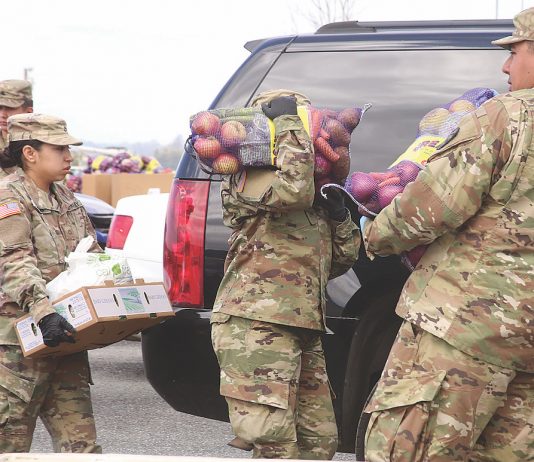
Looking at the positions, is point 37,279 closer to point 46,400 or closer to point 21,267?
point 21,267

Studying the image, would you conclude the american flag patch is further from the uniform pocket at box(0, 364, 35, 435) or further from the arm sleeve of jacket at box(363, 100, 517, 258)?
the arm sleeve of jacket at box(363, 100, 517, 258)

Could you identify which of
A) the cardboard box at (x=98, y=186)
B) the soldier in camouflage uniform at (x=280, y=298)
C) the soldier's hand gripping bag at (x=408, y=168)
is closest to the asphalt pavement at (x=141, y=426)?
the soldier in camouflage uniform at (x=280, y=298)

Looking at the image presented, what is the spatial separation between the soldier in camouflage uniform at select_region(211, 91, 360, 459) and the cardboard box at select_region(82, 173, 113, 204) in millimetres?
9970

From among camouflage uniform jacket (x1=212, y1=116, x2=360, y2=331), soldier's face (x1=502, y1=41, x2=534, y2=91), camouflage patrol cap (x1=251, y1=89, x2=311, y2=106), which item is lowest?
camouflage uniform jacket (x1=212, y1=116, x2=360, y2=331)

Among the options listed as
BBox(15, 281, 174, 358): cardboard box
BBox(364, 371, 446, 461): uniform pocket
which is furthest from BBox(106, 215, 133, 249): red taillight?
BBox(364, 371, 446, 461): uniform pocket

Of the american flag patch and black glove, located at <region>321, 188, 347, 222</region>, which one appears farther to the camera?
the american flag patch

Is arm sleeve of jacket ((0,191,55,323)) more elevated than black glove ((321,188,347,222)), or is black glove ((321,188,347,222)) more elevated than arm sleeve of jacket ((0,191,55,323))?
black glove ((321,188,347,222))

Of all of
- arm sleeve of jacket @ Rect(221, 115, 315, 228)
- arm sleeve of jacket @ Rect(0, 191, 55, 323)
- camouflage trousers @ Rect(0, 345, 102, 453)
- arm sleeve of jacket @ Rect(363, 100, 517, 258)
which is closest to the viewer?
arm sleeve of jacket @ Rect(363, 100, 517, 258)

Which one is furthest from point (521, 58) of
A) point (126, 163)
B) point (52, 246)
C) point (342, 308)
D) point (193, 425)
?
point (126, 163)

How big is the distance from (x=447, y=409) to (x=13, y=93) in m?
3.10

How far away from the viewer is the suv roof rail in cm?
456

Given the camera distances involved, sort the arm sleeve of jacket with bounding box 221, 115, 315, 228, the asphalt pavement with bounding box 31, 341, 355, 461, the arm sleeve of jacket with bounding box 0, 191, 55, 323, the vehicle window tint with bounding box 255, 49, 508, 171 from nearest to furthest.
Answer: the arm sleeve of jacket with bounding box 221, 115, 315, 228 < the arm sleeve of jacket with bounding box 0, 191, 55, 323 < the vehicle window tint with bounding box 255, 49, 508, 171 < the asphalt pavement with bounding box 31, 341, 355, 461

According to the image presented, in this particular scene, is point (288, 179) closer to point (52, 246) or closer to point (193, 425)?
point (52, 246)

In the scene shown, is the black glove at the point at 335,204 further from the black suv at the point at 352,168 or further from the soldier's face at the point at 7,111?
the soldier's face at the point at 7,111
